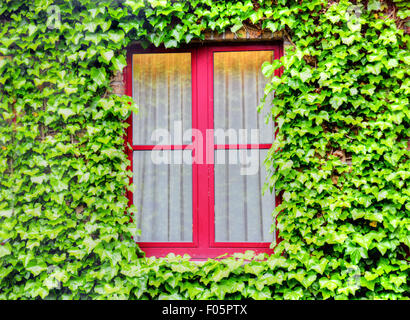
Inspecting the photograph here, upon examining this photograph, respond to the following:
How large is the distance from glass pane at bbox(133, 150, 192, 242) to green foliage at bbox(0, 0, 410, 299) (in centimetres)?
19

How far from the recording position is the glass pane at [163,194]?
330 cm

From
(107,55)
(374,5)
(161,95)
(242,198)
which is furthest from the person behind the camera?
(161,95)

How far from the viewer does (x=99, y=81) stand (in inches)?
125

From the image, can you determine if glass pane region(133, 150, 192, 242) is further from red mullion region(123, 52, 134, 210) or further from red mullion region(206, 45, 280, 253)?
red mullion region(206, 45, 280, 253)

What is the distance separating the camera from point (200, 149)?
3299 mm

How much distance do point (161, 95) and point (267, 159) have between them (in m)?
1.19

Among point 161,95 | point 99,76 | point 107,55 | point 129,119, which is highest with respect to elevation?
point 107,55

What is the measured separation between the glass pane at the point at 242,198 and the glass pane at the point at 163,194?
29 cm

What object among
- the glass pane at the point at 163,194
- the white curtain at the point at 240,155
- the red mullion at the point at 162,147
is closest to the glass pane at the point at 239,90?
the white curtain at the point at 240,155

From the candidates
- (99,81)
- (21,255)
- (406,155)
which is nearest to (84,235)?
(21,255)

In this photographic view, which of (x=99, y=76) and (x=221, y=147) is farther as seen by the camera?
(x=221, y=147)

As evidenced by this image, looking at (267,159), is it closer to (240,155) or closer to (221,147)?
(240,155)

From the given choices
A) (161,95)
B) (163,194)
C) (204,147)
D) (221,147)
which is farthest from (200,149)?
(161,95)

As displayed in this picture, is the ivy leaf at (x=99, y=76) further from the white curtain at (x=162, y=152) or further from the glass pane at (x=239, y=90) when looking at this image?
the glass pane at (x=239, y=90)
